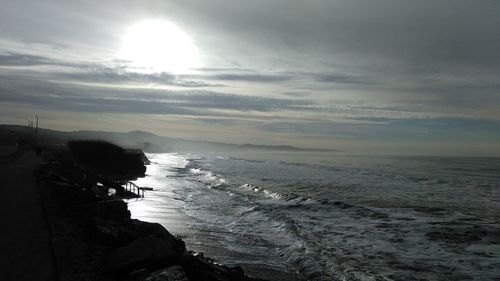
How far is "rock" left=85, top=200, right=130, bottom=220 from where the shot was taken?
1121 centimetres

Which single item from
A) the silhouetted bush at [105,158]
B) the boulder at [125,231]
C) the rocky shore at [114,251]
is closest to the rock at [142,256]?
the rocky shore at [114,251]

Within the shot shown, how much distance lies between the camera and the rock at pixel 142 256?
7160 mm

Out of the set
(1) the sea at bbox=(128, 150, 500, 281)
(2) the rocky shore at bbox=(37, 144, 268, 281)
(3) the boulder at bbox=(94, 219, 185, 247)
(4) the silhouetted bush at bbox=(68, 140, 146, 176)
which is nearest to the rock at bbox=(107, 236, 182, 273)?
(2) the rocky shore at bbox=(37, 144, 268, 281)

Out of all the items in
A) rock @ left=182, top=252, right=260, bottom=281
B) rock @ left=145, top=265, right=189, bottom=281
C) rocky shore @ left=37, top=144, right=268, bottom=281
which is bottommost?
rock @ left=182, top=252, right=260, bottom=281

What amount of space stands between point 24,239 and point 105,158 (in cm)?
3549

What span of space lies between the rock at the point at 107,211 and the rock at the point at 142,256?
351 centimetres

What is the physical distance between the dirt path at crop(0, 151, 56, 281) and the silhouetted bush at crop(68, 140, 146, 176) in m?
27.7

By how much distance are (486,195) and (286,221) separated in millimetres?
17329

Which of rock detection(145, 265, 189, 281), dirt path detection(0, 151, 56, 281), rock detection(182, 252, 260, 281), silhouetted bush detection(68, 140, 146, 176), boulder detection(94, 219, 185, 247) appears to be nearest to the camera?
rock detection(145, 265, 189, 281)

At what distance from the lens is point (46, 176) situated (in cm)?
2078

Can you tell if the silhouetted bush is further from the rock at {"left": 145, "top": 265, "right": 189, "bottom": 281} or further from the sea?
the rock at {"left": 145, "top": 265, "right": 189, "bottom": 281}

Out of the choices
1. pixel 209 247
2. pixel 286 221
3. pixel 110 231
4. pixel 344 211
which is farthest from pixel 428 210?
pixel 110 231

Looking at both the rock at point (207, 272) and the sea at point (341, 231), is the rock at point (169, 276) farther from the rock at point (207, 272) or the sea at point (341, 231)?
the sea at point (341, 231)

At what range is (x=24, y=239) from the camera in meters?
8.48
